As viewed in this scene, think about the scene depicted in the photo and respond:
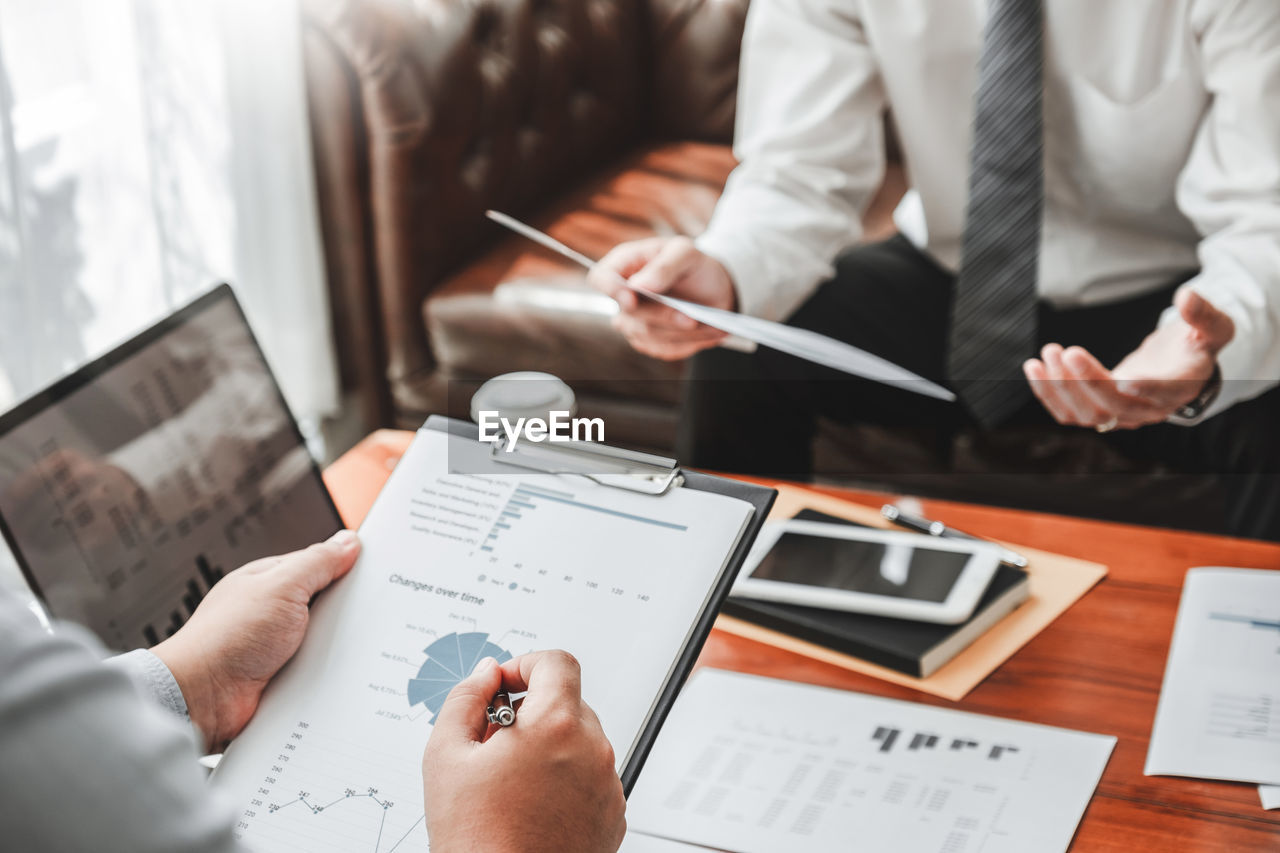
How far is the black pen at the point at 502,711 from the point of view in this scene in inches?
24.3

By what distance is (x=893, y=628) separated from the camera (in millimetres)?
960

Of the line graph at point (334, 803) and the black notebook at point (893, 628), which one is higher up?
the line graph at point (334, 803)

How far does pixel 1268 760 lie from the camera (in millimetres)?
827

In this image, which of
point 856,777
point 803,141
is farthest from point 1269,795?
point 803,141

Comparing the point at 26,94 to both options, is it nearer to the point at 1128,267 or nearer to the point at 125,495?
the point at 125,495

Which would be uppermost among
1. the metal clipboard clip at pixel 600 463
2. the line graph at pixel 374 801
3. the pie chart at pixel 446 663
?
the metal clipboard clip at pixel 600 463

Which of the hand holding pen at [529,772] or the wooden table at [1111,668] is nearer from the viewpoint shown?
the hand holding pen at [529,772]

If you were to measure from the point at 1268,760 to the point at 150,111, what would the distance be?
1.71 m

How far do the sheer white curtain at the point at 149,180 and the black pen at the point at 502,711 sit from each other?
127cm

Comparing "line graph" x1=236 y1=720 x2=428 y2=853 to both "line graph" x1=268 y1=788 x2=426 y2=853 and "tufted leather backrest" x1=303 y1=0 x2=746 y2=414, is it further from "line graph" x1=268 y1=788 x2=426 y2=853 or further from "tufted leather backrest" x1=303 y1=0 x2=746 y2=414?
"tufted leather backrest" x1=303 y1=0 x2=746 y2=414

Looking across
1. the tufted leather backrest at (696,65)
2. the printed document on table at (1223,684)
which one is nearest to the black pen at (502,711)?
the printed document on table at (1223,684)

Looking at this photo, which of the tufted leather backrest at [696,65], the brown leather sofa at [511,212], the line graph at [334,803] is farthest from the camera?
the tufted leather backrest at [696,65]

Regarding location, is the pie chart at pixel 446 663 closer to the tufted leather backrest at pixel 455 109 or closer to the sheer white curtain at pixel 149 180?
the sheer white curtain at pixel 149 180

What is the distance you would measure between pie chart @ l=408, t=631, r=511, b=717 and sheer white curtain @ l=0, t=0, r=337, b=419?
1.18m
